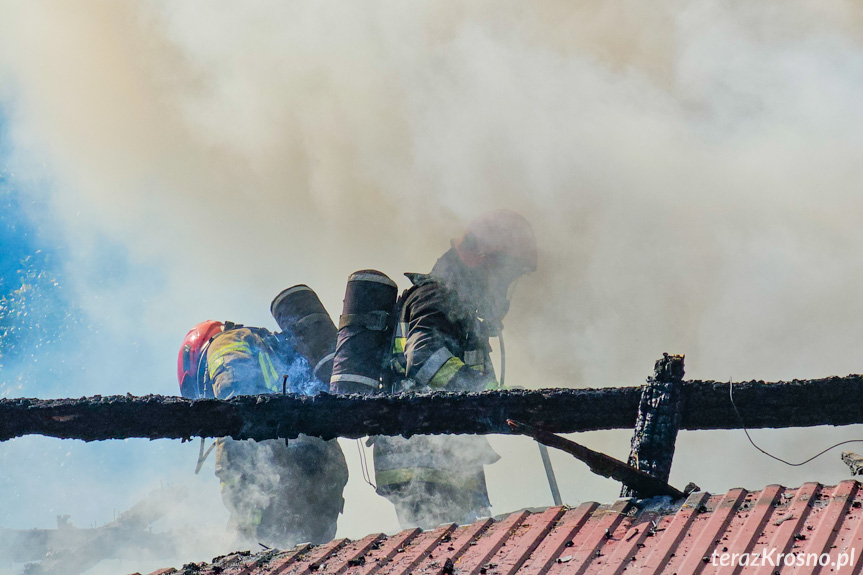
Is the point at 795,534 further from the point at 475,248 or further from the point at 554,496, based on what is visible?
the point at 475,248

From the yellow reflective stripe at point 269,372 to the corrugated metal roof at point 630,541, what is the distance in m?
4.37

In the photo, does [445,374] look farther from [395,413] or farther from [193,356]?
[193,356]

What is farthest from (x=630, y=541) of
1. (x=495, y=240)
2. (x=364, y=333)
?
(x=495, y=240)

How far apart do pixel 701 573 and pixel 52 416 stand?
3.63 m

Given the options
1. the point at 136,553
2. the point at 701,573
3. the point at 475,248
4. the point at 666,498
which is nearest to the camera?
the point at 701,573

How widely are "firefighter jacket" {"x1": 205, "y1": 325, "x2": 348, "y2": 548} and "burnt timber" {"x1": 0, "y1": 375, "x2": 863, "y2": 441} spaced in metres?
3.36

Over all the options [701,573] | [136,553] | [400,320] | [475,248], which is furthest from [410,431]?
[136,553]

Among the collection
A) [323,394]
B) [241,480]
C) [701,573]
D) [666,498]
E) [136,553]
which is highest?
[136,553]

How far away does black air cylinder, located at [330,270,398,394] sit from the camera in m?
7.95

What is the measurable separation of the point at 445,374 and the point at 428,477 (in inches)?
35.6

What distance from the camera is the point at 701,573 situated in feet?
10.9

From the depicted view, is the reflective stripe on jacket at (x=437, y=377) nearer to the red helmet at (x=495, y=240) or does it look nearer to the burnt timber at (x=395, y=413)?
the red helmet at (x=495, y=240)

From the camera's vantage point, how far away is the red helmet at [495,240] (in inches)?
342

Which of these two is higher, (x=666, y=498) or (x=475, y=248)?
(x=475, y=248)
